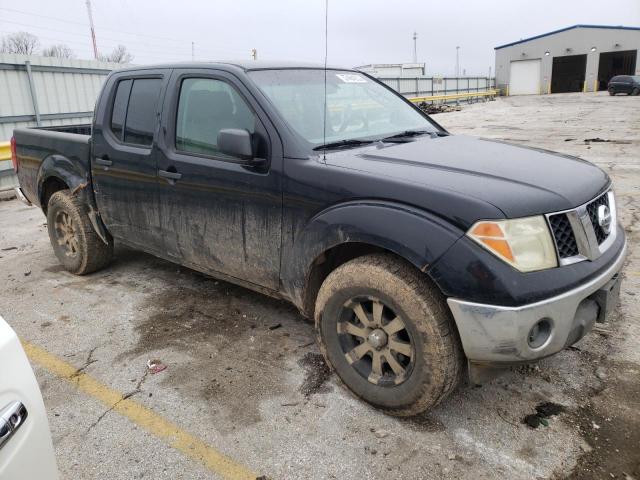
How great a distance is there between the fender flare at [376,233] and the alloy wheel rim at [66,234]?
2746 mm

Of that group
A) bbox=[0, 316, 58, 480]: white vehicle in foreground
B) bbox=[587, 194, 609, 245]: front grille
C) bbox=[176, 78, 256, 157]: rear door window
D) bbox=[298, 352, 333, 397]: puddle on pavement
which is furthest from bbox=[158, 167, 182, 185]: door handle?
bbox=[587, 194, 609, 245]: front grille

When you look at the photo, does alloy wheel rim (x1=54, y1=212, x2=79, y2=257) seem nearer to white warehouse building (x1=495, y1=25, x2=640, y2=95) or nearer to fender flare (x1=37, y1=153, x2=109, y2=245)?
fender flare (x1=37, y1=153, x2=109, y2=245)

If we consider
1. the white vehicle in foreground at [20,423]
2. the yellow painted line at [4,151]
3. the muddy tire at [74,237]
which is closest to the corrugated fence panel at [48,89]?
the yellow painted line at [4,151]

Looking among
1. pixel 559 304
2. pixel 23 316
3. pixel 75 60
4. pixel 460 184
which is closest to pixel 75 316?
pixel 23 316

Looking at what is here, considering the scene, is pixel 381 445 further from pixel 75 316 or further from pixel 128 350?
pixel 75 316

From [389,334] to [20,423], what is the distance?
1.67 m

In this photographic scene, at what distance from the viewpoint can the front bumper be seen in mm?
2248

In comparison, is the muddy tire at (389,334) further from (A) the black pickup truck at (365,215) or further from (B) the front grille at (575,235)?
(B) the front grille at (575,235)

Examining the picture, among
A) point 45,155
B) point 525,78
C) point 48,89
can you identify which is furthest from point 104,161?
point 525,78

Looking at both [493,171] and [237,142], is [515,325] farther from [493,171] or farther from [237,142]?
[237,142]

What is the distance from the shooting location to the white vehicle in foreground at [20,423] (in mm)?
1470

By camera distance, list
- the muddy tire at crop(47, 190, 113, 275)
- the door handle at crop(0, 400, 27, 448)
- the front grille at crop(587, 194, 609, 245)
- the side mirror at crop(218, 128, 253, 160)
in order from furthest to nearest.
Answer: the muddy tire at crop(47, 190, 113, 275) → the side mirror at crop(218, 128, 253, 160) → the front grille at crop(587, 194, 609, 245) → the door handle at crop(0, 400, 27, 448)

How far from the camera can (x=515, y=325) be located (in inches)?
88.4

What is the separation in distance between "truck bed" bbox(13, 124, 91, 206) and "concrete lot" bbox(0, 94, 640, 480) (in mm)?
1109
